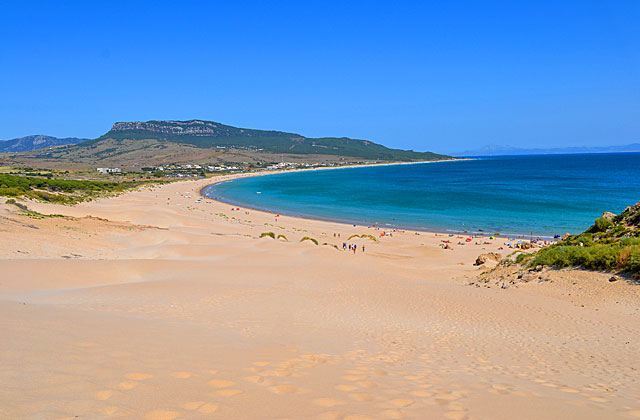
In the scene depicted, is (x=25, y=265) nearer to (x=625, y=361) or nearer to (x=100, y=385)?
(x=100, y=385)

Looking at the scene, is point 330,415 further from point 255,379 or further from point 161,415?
point 161,415

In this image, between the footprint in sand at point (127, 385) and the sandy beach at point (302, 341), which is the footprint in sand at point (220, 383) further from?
the footprint in sand at point (127, 385)

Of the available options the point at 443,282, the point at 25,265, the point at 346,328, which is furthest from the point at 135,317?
the point at 443,282

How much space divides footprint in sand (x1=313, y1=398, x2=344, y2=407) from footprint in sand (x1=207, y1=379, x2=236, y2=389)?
3.65 ft

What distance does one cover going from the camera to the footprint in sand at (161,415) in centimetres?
471

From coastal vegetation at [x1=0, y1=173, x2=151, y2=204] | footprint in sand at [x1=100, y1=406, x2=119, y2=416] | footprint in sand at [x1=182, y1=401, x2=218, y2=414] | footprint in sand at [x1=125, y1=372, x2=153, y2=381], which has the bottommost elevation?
footprint in sand at [x1=182, y1=401, x2=218, y2=414]

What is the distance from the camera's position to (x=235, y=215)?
56.1m

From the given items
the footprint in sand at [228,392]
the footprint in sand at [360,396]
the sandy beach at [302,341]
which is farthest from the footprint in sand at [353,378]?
the footprint in sand at [228,392]

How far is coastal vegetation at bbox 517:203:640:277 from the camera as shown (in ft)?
48.2

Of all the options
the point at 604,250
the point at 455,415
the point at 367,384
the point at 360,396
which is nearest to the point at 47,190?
the point at 604,250

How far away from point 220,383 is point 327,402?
4.47 feet

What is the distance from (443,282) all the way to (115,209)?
41.9 metres

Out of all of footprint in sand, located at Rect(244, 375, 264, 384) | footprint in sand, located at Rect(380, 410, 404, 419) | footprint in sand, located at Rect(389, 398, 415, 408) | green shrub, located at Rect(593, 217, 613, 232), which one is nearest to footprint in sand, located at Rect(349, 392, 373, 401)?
footprint in sand, located at Rect(389, 398, 415, 408)

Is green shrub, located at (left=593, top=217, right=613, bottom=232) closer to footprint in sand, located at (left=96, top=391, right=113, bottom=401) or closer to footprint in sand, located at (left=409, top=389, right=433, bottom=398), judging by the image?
footprint in sand, located at (left=409, top=389, right=433, bottom=398)
